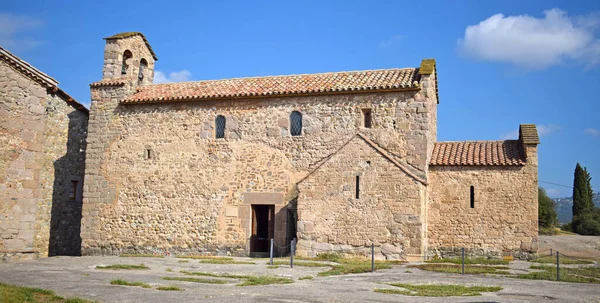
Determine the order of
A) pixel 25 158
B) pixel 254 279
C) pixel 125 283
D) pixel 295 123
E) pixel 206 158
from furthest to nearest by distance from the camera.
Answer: pixel 206 158
pixel 295 123
pixel 25 158
pixel 254 279
pixel 125 283

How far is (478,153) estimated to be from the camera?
21.0 metres

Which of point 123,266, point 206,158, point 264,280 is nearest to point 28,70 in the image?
point 206,158

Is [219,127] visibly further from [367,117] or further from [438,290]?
[438,290]

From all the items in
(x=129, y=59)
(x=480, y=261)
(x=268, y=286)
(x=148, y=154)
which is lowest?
(x=268, y=286)

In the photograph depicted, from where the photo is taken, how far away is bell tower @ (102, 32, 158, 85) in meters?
23.5

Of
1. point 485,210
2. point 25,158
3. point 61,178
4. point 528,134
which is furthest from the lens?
point 61,178

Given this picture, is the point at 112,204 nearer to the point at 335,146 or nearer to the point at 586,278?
the point at 335,146

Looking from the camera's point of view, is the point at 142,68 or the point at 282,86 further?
the point at 142,68

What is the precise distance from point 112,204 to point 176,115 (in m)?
4.42

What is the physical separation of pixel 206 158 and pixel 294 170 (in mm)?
3599

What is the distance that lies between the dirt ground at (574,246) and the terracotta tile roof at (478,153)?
5263 millimetres

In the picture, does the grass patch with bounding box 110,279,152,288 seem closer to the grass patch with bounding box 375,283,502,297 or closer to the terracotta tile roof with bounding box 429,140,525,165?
the grass patch with bounding box 375,283,502,297

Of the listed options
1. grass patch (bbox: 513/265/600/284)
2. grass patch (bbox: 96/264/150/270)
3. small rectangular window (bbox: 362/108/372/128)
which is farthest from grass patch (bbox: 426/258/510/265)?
grass patch (bbox: 96/264/150/270)

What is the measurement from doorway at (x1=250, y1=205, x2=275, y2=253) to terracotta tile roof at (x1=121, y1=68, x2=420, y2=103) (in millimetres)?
4341
